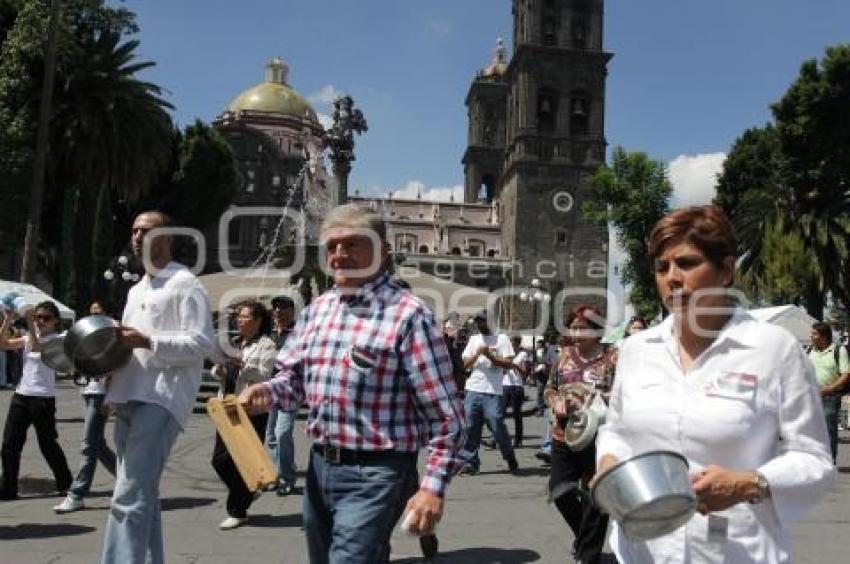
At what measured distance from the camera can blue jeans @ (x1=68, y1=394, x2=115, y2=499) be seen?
7418 mm

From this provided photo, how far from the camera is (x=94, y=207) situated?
36062 millimetres

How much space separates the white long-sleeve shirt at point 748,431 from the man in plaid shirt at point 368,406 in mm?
830

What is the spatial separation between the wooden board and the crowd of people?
6.0 inches

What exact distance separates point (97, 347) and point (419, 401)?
7.29 ft

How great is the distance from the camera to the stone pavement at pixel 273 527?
236 inches

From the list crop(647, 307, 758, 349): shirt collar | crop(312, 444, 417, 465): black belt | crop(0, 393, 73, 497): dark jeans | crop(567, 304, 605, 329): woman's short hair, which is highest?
crop(567, 304, 605, 329): woman's short hair

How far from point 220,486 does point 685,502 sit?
24.1ft

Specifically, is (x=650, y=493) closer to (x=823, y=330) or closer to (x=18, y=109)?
(x=823, y=330)

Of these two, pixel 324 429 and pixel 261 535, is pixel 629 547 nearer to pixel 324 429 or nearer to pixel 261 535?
pixel 324 429

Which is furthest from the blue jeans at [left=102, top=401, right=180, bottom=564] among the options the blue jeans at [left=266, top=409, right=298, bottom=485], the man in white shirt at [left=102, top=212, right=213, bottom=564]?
the blue jeans at [left=266, top=409, right=298, bottom=485]

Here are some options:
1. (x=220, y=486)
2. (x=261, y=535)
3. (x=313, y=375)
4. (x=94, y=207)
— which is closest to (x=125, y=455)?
(x=313, y=375)

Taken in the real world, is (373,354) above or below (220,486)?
above

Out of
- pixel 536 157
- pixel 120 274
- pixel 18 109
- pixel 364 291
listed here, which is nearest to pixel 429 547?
pixel 364 291

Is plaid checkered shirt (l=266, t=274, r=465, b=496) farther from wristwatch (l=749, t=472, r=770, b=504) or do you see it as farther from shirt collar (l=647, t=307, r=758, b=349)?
wristwatch (l=749, t=472, r=770, b=504)
